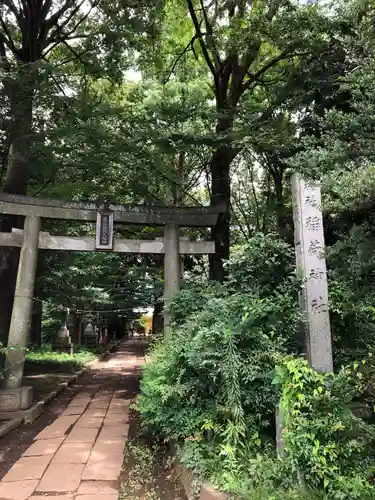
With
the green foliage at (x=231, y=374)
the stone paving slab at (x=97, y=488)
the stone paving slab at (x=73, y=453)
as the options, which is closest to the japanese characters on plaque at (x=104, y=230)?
the stone paving slab at (x=73, y=453)

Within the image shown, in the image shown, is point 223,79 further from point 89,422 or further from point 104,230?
point 89,422

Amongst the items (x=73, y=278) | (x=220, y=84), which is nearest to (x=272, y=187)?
(x=220, y=84)

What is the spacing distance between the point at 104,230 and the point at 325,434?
6.77 m

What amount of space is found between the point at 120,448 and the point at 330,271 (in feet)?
12.1

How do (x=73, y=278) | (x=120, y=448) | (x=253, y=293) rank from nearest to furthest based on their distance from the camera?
1. (x=253, y=293)
2. (x=120, y=448)
3. (x=73, y=278)

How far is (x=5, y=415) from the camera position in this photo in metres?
7.52

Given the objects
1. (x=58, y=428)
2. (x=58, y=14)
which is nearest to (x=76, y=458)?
(x=58, y=428)

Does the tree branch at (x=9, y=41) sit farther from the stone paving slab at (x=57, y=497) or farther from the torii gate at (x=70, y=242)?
the stone paving slab at (x=57, y=497)

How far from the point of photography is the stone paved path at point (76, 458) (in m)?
4.25

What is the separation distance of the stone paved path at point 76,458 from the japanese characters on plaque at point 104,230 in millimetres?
3356

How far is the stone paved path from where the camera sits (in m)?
4.25

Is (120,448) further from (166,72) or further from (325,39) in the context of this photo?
(166,72)

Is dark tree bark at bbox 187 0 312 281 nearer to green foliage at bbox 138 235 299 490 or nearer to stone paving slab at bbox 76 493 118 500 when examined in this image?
green foliage at bbox 138 235 299 490

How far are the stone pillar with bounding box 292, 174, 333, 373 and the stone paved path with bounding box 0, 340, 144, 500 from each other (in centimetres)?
246
